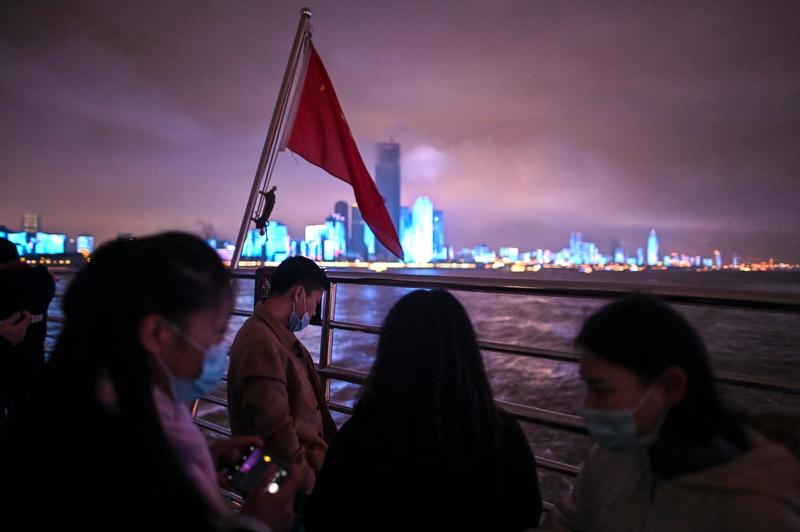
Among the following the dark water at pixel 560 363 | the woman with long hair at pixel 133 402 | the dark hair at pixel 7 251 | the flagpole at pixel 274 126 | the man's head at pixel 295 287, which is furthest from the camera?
the dark water at pixel 560 363

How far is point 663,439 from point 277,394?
1.60m

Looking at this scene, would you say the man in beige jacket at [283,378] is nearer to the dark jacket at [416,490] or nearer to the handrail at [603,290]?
the handrail at [603,290]

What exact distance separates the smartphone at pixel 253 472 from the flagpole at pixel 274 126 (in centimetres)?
272

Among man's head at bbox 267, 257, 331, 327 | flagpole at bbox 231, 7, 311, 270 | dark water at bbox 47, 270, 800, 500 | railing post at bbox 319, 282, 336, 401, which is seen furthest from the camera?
dark water at bbox 47, 270, 800, 500

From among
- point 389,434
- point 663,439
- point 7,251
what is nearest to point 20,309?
point 7,251

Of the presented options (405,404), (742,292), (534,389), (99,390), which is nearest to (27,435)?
(99,390)

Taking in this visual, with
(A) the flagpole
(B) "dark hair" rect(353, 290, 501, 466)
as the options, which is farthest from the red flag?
(B) "dark hair" rect(353, 290, 501, 466)

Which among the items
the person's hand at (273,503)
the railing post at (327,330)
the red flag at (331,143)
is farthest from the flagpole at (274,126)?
the person's hand at (273,503)

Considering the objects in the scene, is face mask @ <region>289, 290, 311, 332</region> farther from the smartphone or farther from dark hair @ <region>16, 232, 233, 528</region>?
dark hair @ <region>16, 232, 233, 528</region>

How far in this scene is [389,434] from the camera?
1374 millimetres

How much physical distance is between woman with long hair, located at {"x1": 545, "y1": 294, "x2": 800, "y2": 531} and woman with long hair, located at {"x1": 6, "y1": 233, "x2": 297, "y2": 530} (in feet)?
3.16

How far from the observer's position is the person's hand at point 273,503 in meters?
1.22

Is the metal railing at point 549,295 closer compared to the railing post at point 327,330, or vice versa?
the metal railing at point 549,295

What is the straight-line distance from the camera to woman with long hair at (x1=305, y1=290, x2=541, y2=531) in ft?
4.40
